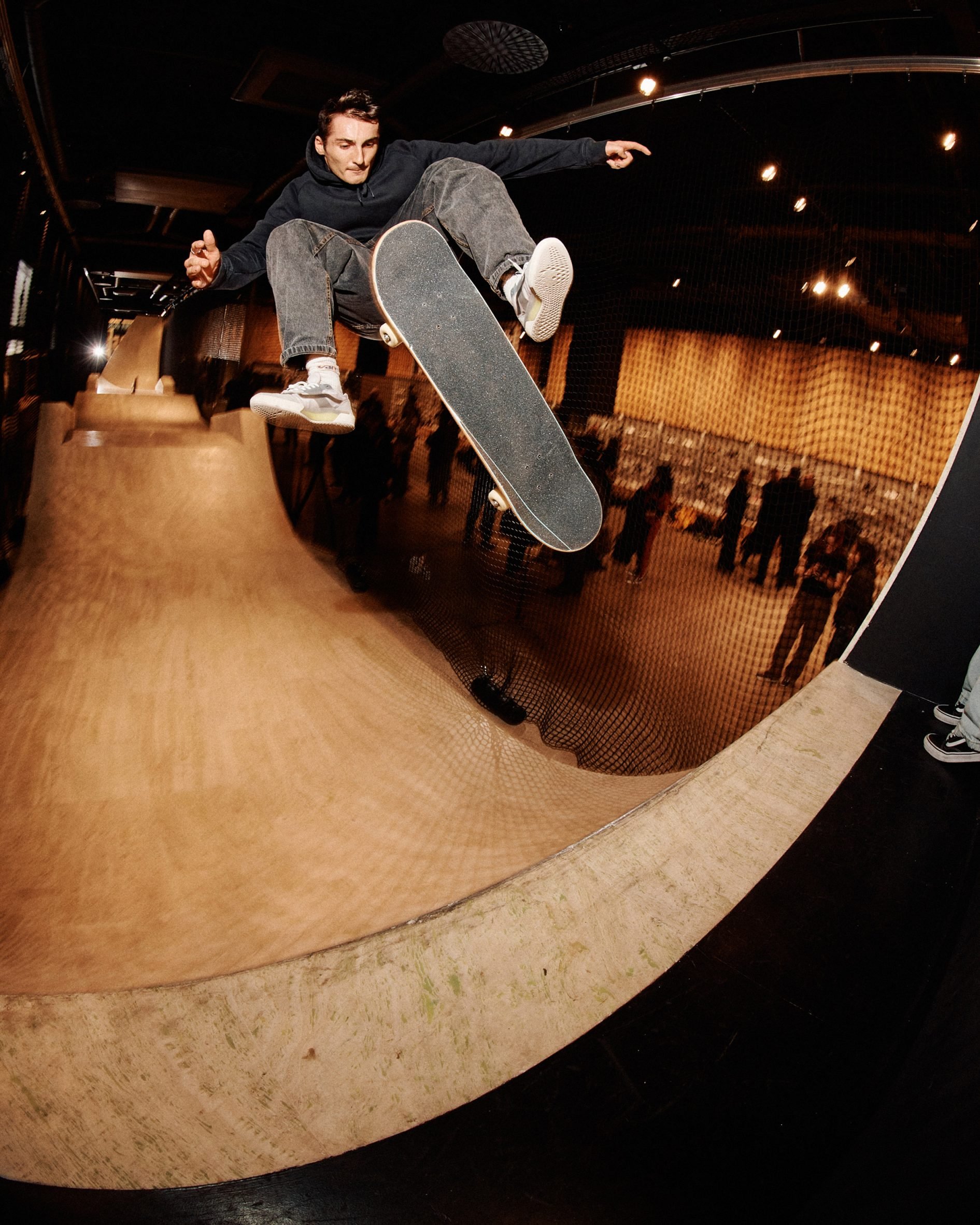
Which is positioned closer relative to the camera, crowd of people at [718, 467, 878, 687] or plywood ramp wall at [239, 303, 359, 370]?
crowd of people at [718, 467, 878, 687]

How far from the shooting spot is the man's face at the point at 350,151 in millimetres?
2121

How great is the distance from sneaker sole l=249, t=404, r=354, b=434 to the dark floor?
2.07 metres

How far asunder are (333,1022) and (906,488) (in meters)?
3.06

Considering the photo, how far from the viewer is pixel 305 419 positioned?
6.88 ft

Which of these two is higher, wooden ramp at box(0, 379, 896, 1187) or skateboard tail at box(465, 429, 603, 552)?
skateboard tail at box(465, 429, 603, 552)

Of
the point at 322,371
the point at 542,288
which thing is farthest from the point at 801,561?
the point at 322,371

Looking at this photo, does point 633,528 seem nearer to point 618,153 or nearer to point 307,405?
point 618,153

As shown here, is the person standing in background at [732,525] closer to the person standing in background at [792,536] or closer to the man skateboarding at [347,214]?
the person standing in background at [792,536]

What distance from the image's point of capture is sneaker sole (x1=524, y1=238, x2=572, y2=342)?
5.85 feet

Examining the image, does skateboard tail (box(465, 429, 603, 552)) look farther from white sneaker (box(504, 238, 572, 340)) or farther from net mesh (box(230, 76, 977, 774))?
white sneaker (box(504, 238, 572, 340))

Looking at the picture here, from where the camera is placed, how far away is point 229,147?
7.70 ft

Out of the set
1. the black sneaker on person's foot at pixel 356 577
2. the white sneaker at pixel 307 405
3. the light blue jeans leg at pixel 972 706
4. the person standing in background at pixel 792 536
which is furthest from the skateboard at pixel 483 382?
the black sneaker on person's foot at pixel 356 577

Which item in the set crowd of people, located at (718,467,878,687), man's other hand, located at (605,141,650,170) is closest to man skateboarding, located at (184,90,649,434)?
man's other hand, located at (605,141,650,170)

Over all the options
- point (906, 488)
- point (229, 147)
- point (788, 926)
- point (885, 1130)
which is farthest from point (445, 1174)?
point (229, 147)
